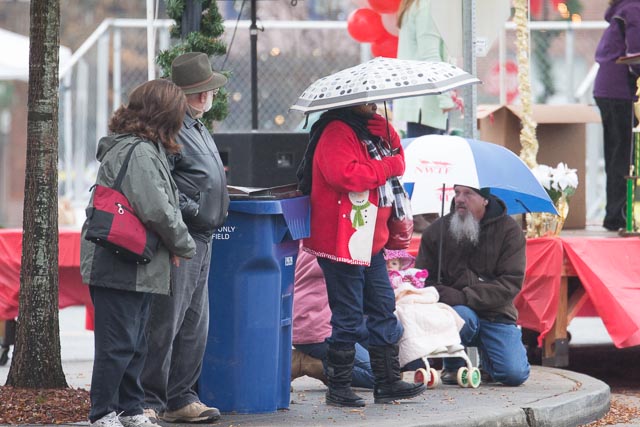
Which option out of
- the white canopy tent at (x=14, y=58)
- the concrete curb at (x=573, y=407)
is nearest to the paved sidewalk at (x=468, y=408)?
the concrete curb at (x=573, y=407)

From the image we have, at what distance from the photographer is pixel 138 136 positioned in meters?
5.95

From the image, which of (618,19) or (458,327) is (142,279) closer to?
(458,327)

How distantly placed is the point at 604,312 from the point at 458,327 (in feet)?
5.43

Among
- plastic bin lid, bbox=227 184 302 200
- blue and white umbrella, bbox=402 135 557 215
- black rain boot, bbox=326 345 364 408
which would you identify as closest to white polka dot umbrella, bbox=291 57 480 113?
plastic bin lid, bbox=227 184 302 200

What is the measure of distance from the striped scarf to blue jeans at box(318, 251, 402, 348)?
0.89 ft

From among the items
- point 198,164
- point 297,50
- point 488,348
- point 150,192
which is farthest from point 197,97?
point 297,50

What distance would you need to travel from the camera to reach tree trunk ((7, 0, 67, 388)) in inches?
278

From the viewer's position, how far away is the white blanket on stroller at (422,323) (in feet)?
25.6

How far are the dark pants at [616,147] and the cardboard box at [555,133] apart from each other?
150mm

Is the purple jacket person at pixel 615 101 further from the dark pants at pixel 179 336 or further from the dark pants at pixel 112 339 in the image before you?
the dark pants at pixel 112 339

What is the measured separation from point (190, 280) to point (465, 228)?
8.67 feet

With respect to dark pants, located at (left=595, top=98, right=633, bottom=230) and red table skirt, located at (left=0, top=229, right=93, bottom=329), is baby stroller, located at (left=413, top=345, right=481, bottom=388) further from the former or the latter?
dark pants, located at (left=595, top=98, right=633, bottom=230)

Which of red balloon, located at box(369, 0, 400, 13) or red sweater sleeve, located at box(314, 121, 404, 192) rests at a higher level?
red balloon, located at box(369, 0, 400, 13)

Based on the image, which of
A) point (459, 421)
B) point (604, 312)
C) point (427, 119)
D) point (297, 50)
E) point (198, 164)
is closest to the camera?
point (198, 164)
